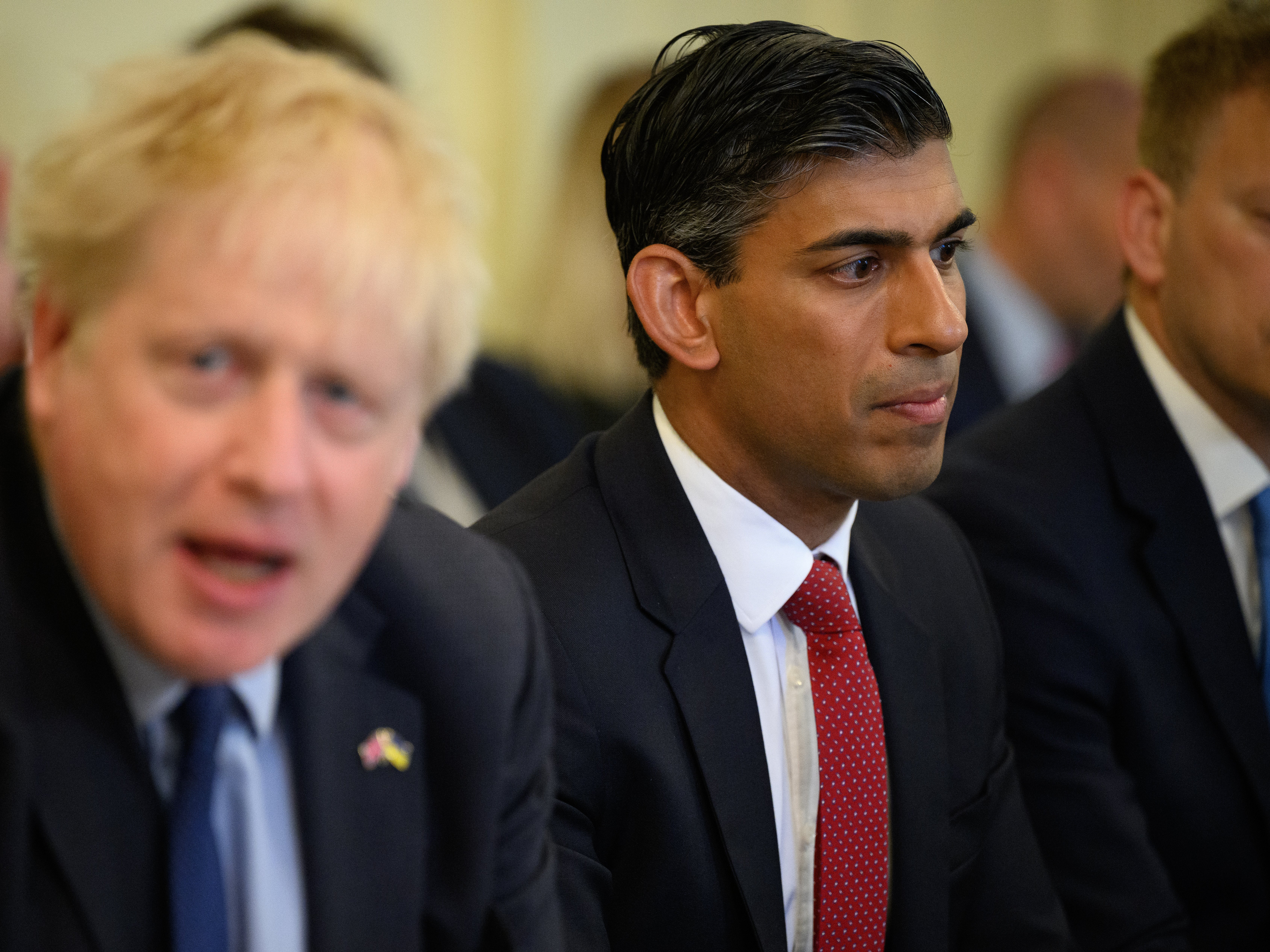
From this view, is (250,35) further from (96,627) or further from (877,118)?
(877,118)

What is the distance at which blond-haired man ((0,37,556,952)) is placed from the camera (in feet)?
2.90

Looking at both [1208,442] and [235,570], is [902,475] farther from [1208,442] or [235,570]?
[235,570]

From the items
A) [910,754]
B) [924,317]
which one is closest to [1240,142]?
[924,317]

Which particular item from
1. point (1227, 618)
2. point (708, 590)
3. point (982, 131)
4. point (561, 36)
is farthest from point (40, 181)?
point (982, 131)

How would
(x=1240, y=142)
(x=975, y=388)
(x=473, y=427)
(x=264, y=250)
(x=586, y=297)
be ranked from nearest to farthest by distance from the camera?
(x=264, y=250) → (x=1240, y=142) → (x=473, y=427) → (x=586, y=297) → (x=975, y=388)

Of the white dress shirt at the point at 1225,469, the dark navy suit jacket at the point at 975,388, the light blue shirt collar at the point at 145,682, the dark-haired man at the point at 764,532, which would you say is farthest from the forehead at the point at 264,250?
the dark navy suit jacket at the point at 975,388

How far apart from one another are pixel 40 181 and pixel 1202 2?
515 cm

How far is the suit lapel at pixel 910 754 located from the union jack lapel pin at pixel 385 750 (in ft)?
1.96

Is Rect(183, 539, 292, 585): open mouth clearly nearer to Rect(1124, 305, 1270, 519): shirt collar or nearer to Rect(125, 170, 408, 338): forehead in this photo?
Rect(125, 170, 408, 338): forehead

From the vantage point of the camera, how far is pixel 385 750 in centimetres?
112

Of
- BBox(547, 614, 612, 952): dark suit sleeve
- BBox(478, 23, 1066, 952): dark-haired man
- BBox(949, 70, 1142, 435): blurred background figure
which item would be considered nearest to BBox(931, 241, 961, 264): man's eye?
BBox(478, 23, 1066, 952): dark-haired man

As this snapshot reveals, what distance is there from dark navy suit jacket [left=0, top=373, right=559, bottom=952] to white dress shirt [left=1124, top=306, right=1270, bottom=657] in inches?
39.6

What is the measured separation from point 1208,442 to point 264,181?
4.53 ft

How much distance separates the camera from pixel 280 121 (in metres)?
0.93
